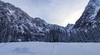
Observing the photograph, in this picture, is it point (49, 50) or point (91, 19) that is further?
point (91, 19)

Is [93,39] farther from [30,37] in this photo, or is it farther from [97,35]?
[30,37]

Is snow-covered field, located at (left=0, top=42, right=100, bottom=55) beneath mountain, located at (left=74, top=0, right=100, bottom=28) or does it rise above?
beneath

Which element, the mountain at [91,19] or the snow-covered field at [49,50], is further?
the mountain at [91,19]

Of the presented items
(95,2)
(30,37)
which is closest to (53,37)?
(30,37)

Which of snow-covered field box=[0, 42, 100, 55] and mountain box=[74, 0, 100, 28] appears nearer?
snow-covered field box=[0, 42, 100, 55]

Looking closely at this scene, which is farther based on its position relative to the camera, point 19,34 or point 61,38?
point 19,34

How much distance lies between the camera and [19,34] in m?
79.2

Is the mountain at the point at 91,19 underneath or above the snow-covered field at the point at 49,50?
above

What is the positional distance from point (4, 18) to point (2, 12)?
40.7 ft

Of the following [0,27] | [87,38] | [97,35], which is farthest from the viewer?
[0,27]

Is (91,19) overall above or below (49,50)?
above

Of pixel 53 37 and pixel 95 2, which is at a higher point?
pixel 95 2

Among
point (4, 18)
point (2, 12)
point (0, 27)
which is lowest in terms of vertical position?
point (0, 27)

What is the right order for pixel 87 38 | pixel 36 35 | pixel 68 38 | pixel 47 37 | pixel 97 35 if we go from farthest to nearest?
pixel 36 35, pixel 47 37, pixel 68 38, pixel 87 38, pixel 97 35
